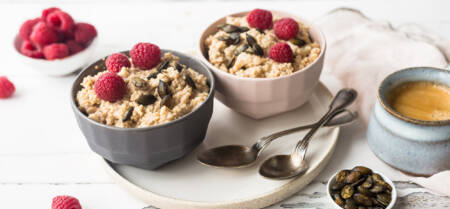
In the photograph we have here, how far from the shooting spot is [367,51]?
266 centimetres

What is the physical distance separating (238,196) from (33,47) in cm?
145

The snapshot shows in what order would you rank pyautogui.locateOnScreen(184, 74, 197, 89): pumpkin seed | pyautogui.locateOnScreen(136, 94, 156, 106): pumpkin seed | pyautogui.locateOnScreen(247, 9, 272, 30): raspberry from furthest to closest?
pyautogui.locateOnScreen(247, 9, 272, 30): raspberry
pyautogui.locateOnScreen(184, 74, 197, 89): pumpkin seed
pyautogui.locateOnScreen(136, 94, 156, 106): pumpkin seed

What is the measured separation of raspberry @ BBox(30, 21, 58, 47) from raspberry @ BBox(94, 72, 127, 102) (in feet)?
2.82

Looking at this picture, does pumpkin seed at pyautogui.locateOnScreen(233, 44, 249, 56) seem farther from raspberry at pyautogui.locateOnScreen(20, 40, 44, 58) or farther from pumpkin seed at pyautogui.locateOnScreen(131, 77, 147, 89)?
raspberry at pyautogui.locateOnScreen(20, 40, 44, 58)

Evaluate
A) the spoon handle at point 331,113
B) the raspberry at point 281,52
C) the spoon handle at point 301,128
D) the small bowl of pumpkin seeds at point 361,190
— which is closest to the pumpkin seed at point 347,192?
the small bowl of pumpkin seeds at point 361,190

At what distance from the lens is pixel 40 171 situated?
6.88 ft

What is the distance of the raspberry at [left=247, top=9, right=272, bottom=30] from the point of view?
2.21m

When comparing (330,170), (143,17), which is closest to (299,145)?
(330,170)

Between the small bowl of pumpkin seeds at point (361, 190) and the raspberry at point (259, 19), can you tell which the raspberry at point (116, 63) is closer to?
the raspberry at point (259, 19)

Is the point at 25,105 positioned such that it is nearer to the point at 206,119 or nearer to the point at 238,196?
the point at 206,119

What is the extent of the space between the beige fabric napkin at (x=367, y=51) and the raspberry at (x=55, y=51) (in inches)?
52.6

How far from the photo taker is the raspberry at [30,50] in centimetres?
259

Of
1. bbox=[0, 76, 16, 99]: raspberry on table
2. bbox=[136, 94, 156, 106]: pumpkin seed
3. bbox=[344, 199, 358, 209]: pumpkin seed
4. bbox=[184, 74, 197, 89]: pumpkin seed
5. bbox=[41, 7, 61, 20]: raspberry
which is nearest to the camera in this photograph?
Answer: bbox=[344, 199, 358, 209]: pumpkin seed

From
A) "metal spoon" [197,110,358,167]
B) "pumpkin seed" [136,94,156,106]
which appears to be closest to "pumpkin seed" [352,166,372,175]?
"metal spoon" [197,110,358,167]
